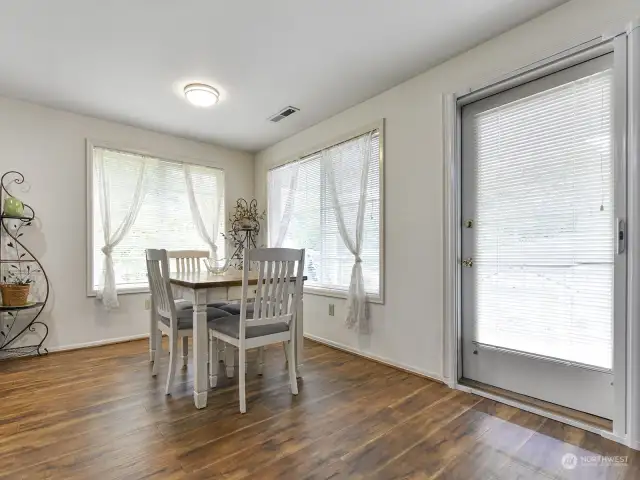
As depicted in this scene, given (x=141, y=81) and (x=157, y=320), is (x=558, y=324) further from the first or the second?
(x=141, y=81)

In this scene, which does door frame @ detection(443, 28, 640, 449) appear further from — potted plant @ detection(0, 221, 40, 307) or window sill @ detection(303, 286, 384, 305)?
potted plant @ detection(0, 221, 40, 307)

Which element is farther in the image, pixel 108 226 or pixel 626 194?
pixel 108 226

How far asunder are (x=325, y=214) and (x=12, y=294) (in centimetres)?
295

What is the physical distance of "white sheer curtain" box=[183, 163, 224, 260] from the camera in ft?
14.2

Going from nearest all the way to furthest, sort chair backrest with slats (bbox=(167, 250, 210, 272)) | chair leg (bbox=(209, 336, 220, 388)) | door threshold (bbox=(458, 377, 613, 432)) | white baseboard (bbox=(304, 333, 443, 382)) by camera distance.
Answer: door threshold (bbox=(458, 377, 613, 432)), chair leg (bbox=(209, 336, 220, 388)), white baseboard (bbox=(304, 333, 443, 382)), chair backrest with slats (bbox=(167, 250, 210, 272))

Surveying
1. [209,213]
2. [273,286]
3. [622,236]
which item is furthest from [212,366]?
[622,236]

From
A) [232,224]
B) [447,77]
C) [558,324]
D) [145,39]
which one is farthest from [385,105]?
[232,224]

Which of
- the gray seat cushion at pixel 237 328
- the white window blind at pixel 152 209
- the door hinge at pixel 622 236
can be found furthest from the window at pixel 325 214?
the door hinge at pixel 622 236

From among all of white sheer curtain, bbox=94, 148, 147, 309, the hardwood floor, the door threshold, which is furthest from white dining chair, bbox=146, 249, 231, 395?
the door threshold

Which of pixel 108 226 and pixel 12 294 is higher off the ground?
pixel 108 226

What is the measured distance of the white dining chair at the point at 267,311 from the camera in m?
2.19

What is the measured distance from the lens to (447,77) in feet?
8.59

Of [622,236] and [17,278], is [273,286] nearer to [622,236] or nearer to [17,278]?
[622,236]

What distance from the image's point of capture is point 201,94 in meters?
2.98
